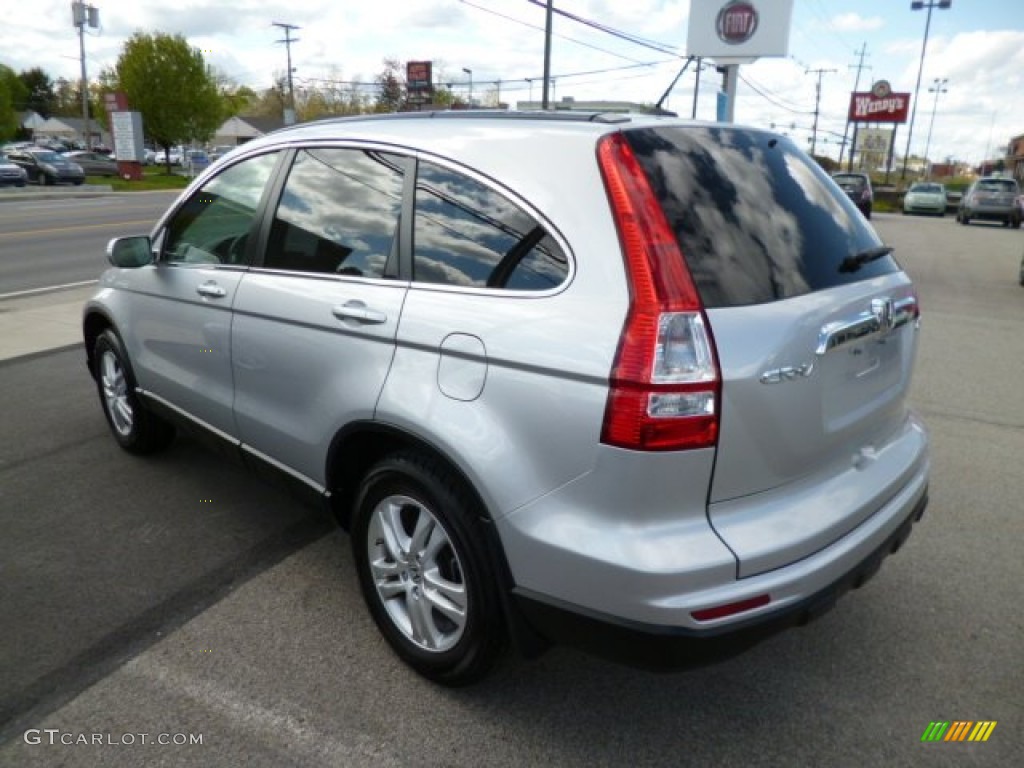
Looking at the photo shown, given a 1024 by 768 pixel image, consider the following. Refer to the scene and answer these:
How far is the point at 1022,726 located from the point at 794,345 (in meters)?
1.48

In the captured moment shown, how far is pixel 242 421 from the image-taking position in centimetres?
329

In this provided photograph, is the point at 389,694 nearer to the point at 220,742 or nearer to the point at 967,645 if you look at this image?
the point at 220,742

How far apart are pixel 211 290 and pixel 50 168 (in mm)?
37651

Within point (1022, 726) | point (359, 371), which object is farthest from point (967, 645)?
point (359, 371)

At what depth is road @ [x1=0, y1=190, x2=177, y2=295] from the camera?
11.4 m

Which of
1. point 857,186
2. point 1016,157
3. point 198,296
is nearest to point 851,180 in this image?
point 857,186

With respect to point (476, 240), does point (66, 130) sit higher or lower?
higher

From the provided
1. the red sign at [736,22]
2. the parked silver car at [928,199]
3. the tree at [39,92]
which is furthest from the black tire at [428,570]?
the tree at [39,92]

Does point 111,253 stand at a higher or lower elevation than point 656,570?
higher

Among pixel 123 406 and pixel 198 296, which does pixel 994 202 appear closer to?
pixel 123 406

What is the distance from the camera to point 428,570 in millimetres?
2512

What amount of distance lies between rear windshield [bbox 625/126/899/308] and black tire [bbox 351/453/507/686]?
974 millimetres

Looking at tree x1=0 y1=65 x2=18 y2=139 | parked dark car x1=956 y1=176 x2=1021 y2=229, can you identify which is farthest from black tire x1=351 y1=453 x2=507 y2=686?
tree x1=0 y1=65 x2=18 y2=139

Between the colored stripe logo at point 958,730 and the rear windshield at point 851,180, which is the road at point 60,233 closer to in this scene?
the colored stripe logo at point 958,730
